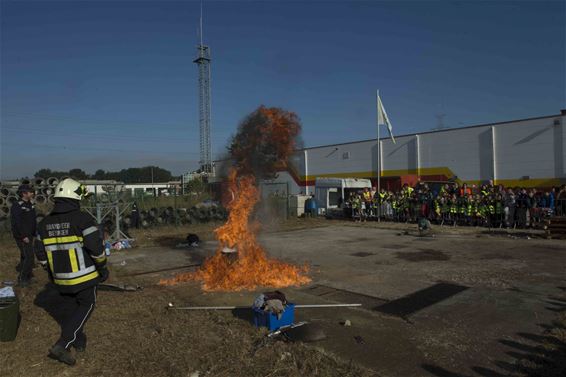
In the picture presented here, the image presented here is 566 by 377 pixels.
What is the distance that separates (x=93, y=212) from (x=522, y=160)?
21649 mm

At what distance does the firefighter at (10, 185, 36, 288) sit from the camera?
8.42 m

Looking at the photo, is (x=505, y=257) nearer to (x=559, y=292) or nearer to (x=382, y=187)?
(x=559, y=292)

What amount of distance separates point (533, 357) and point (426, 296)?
9.02ft

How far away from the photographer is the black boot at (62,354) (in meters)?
4.59

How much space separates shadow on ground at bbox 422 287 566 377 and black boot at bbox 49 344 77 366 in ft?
13.2

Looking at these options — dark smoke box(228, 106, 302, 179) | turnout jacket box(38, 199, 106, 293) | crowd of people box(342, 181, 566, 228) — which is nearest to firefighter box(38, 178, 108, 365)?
turnout jacket box(38, 199, 106, 293)

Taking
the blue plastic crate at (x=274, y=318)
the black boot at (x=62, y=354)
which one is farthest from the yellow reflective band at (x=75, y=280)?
the blue plastic crate at (x=274, y=318)

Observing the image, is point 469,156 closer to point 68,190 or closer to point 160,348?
point 160,348

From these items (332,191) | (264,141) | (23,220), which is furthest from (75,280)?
(332,191)

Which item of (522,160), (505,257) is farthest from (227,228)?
(522,160)

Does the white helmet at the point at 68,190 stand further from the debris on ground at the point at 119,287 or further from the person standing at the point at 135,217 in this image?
the person standing at the point at 135,217

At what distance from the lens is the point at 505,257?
11.1 metres

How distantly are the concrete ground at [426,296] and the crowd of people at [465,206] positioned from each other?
3527 mm

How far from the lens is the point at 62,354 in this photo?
15.1 ft
